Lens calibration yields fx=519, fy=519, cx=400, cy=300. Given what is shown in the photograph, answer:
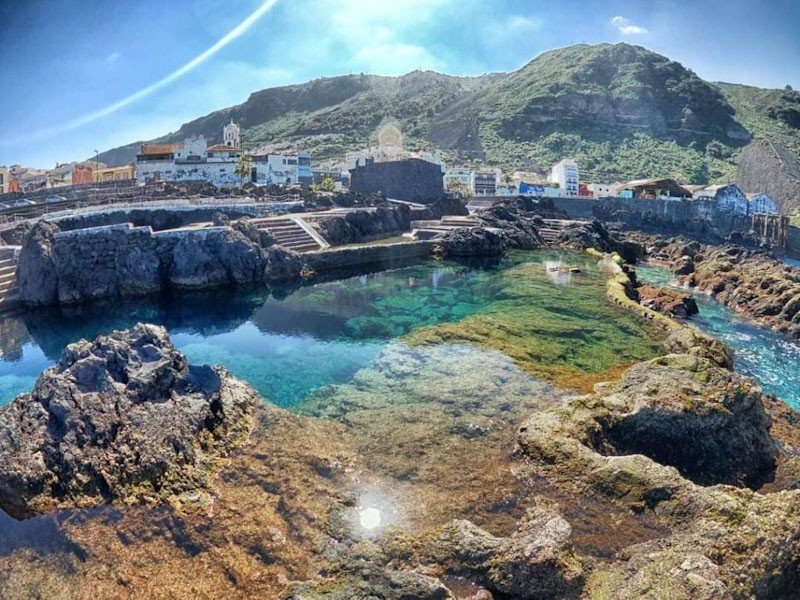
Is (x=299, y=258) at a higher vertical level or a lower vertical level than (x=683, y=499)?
higher

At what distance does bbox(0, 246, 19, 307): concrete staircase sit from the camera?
24688mm

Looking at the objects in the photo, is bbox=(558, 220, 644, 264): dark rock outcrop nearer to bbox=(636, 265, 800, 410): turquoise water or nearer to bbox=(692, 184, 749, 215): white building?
bbox=(636, 265, 800, 410): turquoise water

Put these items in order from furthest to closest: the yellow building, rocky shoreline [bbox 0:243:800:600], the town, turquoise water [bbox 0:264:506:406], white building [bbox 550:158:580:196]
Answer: white building [bbox 550:158:580:196] → the yellow building → the town → turquoise water [bbox 0:264:506:406] → rocky shoreline [bbox 0:243:800:600]

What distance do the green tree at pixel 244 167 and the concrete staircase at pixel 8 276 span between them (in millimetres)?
32918

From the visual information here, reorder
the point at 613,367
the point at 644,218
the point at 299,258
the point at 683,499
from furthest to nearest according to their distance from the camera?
the point at 644,218 → the point at 299,258 → the point at 613,367 → the point at 683,499

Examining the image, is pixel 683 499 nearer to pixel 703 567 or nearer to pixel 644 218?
pixel 703 567

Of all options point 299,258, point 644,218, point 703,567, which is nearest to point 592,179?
point 644,218

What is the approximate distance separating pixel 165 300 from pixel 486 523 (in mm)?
23265

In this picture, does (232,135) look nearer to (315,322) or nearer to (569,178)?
(569,178)

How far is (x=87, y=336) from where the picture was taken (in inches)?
795

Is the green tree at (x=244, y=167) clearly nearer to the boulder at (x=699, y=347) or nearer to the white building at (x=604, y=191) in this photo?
the white building at (x=604, y=191)

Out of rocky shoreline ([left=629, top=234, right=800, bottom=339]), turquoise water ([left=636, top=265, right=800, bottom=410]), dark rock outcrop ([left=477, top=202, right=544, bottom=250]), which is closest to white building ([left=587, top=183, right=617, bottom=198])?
dark rock outcrop ([left=477, top=202, right=544, bottom=250])

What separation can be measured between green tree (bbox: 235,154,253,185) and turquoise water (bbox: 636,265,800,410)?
155 ft

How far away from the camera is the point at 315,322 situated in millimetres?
21375
